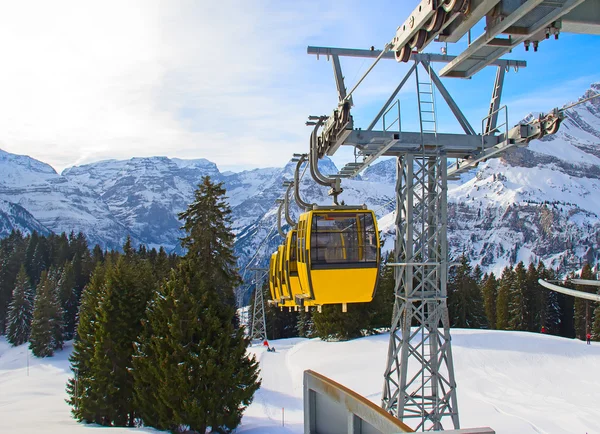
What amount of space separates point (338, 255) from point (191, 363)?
10.5 metres

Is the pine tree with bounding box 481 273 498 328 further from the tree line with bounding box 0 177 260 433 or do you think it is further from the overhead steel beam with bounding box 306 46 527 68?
the overhead steel beam with bounding box 306 46 527 68

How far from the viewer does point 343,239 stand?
37.9 feet

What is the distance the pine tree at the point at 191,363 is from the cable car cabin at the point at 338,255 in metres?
9.33

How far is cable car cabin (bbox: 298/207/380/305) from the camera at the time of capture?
11.3m

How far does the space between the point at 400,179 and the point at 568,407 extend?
46.8 ft

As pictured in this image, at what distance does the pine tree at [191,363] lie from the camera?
63.1 feet

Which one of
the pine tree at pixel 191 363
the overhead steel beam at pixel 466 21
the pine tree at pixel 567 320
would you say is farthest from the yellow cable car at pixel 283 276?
the pine tree at pixel 567 320

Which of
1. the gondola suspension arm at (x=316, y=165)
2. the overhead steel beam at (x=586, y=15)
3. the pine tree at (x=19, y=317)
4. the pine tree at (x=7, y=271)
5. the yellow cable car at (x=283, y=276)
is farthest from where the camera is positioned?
the pine tree at (x=7, y=271)

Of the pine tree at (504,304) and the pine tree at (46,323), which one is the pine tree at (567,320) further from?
the pine tree at (46,323)

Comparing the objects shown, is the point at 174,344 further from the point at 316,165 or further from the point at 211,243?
the point at 316,165

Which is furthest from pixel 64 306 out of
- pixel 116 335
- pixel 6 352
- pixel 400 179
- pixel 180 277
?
pixel 400 179

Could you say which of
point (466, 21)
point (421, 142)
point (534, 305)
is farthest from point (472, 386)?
point (534, 305)

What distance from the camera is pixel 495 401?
23.6 metres

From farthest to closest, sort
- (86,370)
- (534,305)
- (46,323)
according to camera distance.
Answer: (534,305), (46,323), (86,370)
